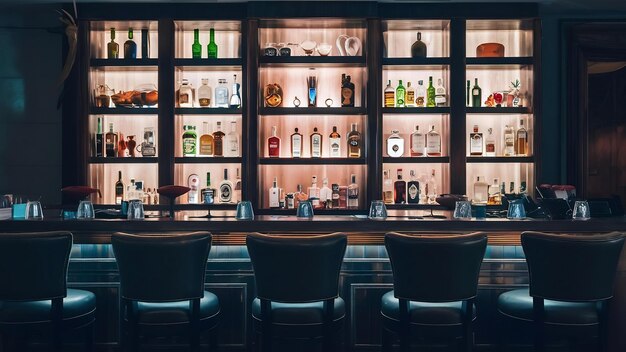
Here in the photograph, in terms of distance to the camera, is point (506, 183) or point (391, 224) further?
point (506, 183)

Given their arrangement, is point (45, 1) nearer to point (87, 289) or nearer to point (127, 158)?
point (127, 158)

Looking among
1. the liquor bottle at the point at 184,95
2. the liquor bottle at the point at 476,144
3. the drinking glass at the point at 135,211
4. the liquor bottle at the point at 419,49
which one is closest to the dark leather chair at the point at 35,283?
the drinking glass at the point at 135,211

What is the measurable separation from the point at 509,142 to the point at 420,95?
0.86 meters

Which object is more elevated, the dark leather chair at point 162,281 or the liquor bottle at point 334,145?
the liquor bottle at point 334,145

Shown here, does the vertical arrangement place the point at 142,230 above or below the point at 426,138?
below

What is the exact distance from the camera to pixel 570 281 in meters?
2.49

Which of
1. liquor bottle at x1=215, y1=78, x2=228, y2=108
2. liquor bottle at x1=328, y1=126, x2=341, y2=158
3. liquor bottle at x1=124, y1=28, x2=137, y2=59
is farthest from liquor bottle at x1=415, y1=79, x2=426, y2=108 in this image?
liquor bottle at x1=124, y1=28, x2=137, y2=59

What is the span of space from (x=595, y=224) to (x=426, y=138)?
83.0 inches

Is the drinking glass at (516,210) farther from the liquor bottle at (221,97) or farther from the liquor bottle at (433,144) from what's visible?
the liquor bottle at (221,97)

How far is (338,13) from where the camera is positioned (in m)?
4.72

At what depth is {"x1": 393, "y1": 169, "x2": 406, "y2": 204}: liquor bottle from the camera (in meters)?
4.86

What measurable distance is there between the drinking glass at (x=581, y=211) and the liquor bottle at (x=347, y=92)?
2185 millimetres

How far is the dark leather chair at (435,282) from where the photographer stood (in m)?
2.46


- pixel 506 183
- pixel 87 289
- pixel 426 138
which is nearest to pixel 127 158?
pixel 87 289
